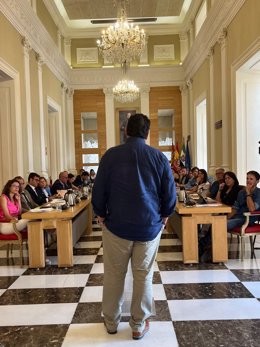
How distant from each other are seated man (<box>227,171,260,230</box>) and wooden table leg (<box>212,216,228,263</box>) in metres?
0.21

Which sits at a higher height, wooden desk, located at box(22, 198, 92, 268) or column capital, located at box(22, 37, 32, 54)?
column capital, located at box(22, 37, 32, 54)

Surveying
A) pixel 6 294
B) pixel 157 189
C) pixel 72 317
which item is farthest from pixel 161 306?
pixel 6 294

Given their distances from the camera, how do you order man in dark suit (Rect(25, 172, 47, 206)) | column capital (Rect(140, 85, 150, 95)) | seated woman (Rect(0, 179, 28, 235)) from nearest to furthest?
seated woman (Rect(0, 179, 28, 235)) < man in dark suit (Rect(25, 172, 47, 206)) < column capital (Rect(140, 85, 150, 95))

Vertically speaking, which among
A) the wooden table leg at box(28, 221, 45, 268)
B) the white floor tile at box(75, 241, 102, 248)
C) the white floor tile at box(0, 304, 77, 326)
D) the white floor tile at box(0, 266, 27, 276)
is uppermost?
the wooden table leg at box(28, 221, 45, 268)

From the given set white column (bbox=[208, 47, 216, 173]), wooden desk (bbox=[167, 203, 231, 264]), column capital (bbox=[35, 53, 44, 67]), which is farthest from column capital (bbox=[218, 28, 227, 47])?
wooden desk (bbox=[167, 203, 231, 264])

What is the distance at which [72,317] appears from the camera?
3176 mm

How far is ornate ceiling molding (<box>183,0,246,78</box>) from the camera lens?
6.87 metres

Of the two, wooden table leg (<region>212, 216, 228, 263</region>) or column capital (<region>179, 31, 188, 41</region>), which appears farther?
column capital (<region>179, 31, 188, 41</region>)

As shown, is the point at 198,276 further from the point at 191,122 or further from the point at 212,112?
the point at 191,122

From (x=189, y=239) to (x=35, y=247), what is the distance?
2.00 m

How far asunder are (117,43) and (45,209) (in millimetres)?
4285

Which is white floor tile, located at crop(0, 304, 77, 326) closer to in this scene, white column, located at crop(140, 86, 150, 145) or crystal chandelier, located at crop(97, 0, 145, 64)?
crystal chandelier, located at crop(97, 0, 145, 64)

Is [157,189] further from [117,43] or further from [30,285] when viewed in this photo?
[117,43]

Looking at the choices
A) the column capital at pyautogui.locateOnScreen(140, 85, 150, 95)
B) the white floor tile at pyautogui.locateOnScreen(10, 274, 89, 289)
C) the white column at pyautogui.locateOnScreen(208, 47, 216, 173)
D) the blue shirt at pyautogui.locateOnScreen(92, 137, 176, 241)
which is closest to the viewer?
the blue shirt at pyautogui.locateOnScreen(92, 137, 176, 241)
